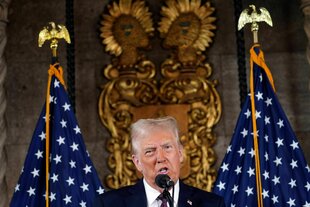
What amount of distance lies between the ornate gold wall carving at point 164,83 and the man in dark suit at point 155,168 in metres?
3.42

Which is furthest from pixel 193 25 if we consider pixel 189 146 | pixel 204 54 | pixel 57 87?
pixel 57 87

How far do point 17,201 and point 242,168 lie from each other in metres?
1.87

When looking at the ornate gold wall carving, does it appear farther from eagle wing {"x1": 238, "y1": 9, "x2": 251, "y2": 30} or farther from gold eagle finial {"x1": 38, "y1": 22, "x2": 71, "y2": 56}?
eagle wing {"x1": 238, "y1": 9, "x2": 251, "y2": 30}

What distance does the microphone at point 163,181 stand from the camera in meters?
4.43

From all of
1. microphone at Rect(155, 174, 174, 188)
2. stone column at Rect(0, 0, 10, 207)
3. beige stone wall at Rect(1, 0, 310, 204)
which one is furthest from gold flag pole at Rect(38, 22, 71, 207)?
microphone at Rect(155, 174, 174, 188)

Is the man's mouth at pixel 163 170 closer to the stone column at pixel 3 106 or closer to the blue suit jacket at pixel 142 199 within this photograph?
the blue suit jacket at pixel 142 199

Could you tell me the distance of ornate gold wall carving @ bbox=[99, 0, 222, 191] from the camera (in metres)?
8.45

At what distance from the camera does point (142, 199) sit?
491cm

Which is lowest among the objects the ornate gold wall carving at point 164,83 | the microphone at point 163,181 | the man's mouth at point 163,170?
the microphone at point 163,181

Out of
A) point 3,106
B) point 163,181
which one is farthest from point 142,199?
point 3,106

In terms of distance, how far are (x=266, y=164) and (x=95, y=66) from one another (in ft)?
8.09

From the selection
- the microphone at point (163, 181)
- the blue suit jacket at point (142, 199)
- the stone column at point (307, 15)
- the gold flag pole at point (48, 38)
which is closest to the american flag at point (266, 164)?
the stone column at point (307, 15)

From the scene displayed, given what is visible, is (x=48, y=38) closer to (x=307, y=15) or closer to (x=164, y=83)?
(x=164, y=83)

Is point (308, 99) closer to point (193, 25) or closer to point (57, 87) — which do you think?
point (193, 25)
